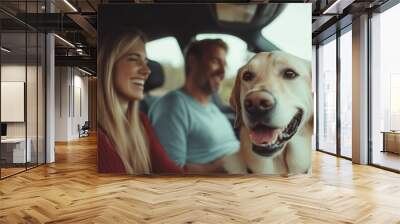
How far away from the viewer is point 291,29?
6.71 meters

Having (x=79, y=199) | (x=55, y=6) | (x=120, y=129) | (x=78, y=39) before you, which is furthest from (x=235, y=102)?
(x=78, y=39)

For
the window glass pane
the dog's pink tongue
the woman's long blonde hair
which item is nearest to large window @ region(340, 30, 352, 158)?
the dog's pink tongue

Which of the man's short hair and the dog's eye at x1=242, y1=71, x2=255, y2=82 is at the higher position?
the man's short hair

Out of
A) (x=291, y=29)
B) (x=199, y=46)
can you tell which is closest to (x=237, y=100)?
(x=199, y=46)

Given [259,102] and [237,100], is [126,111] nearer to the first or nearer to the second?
[237,100]

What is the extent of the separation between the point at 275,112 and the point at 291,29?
151 centimetres

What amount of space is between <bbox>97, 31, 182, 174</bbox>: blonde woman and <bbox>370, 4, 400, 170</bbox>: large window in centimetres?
464

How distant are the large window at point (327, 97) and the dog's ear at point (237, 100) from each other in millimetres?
4667

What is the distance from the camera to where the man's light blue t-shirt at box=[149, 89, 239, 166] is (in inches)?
266

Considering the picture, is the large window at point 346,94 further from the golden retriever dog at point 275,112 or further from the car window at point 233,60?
the car window at point 233,60

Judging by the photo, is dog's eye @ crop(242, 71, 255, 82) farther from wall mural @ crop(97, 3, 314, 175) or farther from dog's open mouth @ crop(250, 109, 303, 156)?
dog's open mouth @ crop(250, 109, 303, 156)

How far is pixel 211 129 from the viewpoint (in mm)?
6777

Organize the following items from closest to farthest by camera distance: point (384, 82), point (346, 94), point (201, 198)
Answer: point (201, 198) → point (384, 82) → point (346, 94)

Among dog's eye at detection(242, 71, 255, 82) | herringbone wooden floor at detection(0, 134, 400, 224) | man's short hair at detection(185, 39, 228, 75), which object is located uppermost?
man's short hair at detection(185, 39, 228, 75)
